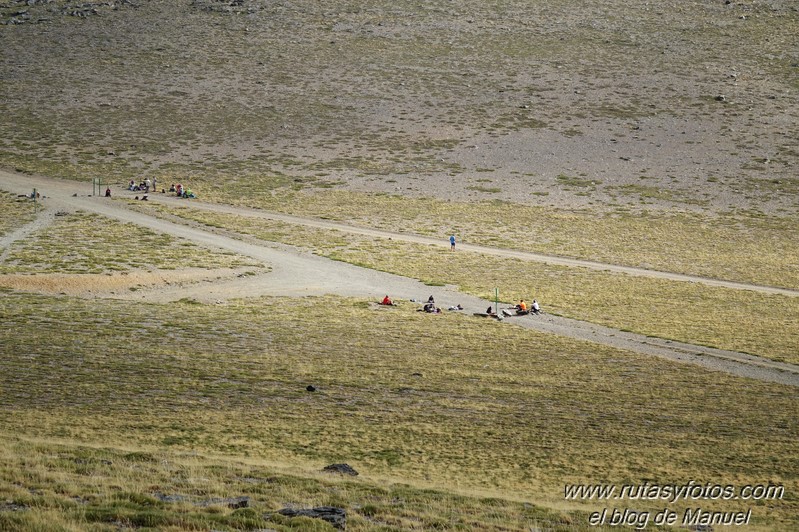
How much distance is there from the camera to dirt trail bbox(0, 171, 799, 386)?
35.0 metres

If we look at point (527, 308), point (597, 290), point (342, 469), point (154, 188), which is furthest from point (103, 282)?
point (154, 188)

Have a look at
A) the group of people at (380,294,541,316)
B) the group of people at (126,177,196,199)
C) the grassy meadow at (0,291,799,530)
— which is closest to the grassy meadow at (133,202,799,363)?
the group of people at (380,294,541,316)

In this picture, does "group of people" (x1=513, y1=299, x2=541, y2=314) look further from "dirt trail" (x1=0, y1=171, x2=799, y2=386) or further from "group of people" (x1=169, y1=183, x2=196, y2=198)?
"group of people" (x1=169, y1=183, x2=196, y2=198)

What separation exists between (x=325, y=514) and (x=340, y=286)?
1250 inches

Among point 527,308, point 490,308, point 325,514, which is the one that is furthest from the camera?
point 527,308

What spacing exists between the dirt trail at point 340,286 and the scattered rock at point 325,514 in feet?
71.2

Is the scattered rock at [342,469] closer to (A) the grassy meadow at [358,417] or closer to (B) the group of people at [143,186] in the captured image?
(A) the grassy meadow at [358,417]

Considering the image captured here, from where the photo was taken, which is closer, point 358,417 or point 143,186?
point 358,417

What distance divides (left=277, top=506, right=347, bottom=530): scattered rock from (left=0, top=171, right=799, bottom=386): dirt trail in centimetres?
2171

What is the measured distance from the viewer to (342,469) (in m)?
20.3

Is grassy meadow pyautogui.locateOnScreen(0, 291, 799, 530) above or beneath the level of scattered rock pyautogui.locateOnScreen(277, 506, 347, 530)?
beneath

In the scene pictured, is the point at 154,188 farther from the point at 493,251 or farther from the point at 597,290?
the point at 597,290

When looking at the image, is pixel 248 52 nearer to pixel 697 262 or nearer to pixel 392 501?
pixel 697 262

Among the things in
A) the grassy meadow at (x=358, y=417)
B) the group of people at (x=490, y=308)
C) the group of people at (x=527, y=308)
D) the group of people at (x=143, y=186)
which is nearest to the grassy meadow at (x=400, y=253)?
the grassy meadow at (x=358, y=417)
